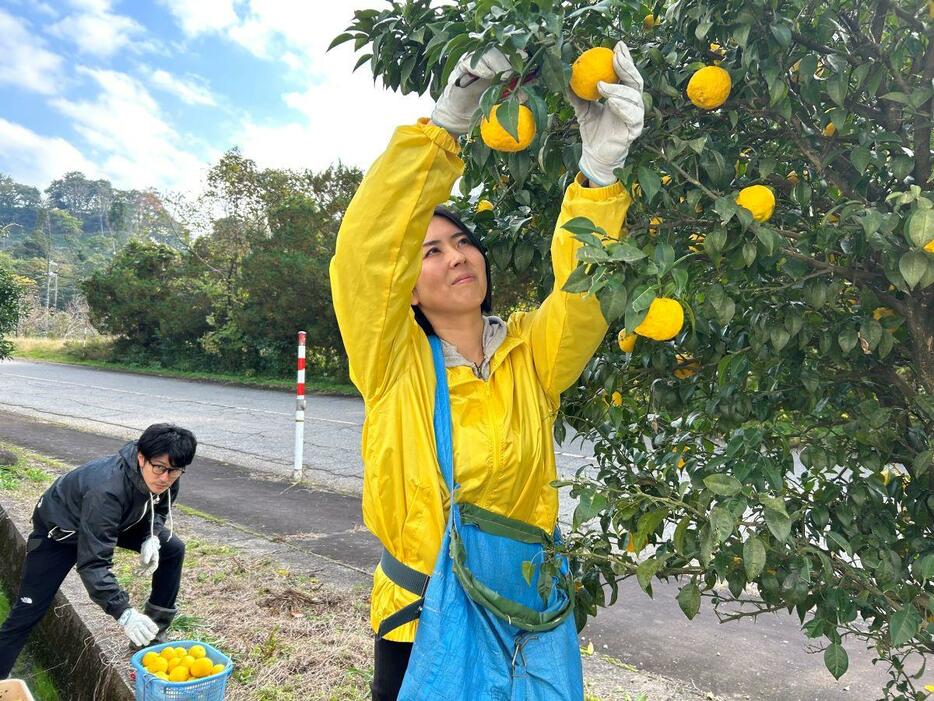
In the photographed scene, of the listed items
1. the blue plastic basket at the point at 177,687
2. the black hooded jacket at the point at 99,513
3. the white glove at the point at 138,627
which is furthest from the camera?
the black hooded jacket at the point at 99,513

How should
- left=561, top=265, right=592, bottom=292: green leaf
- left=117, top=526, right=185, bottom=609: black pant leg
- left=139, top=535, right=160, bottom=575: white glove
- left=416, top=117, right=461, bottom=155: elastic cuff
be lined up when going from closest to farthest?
left=561, top=265, right=592, bottom=292: green leaf, left=416, top=117, right=461, bottom=155: elastic cuff, left=139, top=535, right=160, bottom=575: white glove, left=117, top=526, right=185, bottom=609: black pant leg

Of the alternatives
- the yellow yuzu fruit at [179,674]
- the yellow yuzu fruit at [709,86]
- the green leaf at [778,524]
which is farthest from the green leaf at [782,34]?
the yellow yuzu fruit at [179,674]

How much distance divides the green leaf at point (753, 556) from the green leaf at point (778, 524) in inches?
1.4

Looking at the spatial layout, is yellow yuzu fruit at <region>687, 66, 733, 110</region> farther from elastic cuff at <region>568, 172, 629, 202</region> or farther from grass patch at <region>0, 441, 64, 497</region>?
grass patch at <region>0, 441, 64, 497</region>

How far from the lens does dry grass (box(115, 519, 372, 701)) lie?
113 inches

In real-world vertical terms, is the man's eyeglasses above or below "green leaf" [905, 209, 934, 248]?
below

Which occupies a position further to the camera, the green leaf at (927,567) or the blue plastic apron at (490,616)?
the blue plastic apron at (490,616)

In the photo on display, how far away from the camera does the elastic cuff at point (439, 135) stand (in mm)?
1516

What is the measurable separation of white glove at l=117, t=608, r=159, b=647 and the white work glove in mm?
2448

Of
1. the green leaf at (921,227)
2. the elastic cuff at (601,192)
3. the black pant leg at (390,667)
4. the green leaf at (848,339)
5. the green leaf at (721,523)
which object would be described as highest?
the elastic cuff at (601,192)

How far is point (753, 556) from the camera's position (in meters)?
1.08

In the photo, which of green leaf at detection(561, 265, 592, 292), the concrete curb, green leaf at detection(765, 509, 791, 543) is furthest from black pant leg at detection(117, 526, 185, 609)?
green leaf at detection(765, 509, 791, 543)

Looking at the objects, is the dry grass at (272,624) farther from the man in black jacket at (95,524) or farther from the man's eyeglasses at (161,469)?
the man's eyeglasses at (161,469)

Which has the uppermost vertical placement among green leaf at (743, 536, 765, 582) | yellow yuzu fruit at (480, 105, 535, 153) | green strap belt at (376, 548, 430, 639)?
yellow yuzu fruit at (480, 105, 535, 153)
